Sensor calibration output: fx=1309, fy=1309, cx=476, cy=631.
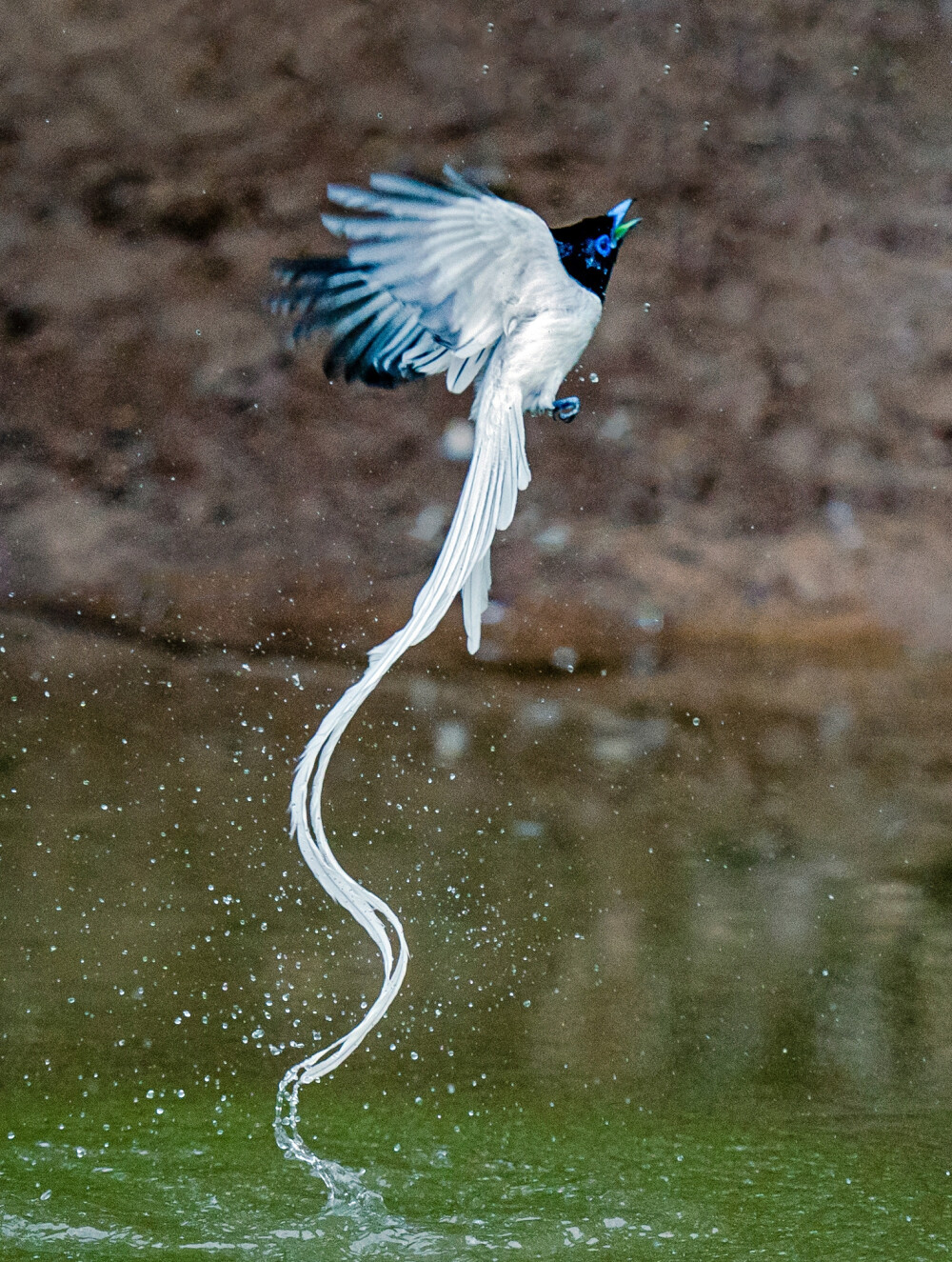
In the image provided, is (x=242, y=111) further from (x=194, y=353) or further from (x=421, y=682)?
(x=421, y=682)

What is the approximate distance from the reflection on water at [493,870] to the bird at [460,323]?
481mm

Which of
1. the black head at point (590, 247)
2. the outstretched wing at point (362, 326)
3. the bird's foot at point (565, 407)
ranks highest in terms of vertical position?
the black head at point (590, 247)

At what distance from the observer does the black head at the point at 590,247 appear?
3.22 ft

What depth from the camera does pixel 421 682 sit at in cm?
154

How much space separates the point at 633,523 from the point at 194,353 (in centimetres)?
55

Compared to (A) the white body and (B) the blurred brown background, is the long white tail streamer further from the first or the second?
(B) the blurred brown background

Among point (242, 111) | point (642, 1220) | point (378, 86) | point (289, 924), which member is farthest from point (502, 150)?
point (642, 1220)

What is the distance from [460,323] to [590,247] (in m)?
0.12


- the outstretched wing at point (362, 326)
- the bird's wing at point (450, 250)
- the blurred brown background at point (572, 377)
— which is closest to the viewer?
the bird's wing at point (450, 250)

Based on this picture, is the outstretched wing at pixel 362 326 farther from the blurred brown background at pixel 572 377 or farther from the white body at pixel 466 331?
the blurred brown background at pixel 572 377

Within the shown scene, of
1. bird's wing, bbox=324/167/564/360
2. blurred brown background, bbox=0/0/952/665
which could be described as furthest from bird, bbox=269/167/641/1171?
blurred brown background, bbox=0/0/952/665

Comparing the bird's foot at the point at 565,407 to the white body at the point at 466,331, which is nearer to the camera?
the white body at the point at 466,331

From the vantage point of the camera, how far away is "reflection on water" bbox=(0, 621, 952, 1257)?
4.94ft

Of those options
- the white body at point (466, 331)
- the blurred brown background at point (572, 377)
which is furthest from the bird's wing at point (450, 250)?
the blurred brown background at point (572, 377)
